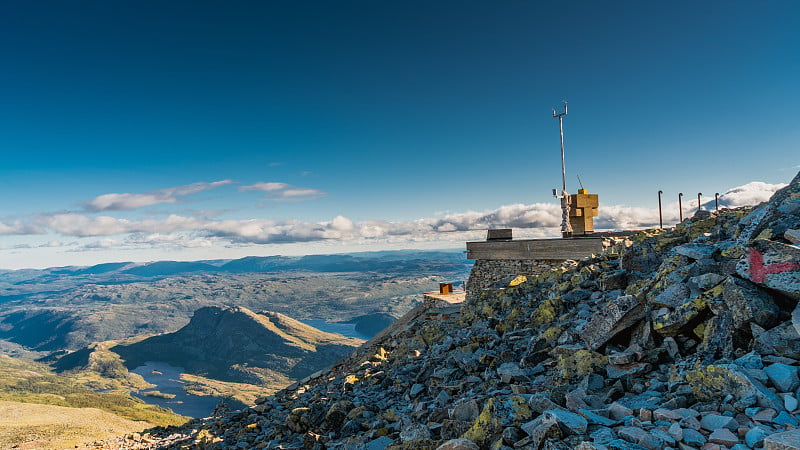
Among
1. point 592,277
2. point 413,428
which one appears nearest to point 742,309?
point 413,428

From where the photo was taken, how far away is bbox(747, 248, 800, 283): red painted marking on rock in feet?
21.3

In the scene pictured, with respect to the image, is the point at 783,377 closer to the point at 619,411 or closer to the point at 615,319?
the point at 619,411

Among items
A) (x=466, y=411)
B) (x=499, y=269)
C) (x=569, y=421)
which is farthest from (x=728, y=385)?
(x=499, y=269)

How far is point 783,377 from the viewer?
5.43 metres

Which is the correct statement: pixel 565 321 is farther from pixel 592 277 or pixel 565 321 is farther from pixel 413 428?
pixel 413 428

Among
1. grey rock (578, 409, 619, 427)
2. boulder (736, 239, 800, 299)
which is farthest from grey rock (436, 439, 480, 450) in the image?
boulder (736, 239, 800, 299)

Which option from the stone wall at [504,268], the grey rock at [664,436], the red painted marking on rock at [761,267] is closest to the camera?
the grey rock at [664,436]

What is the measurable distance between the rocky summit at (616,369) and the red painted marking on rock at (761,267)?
0.02 m

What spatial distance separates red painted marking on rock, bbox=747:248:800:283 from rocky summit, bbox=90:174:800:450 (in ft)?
0.06

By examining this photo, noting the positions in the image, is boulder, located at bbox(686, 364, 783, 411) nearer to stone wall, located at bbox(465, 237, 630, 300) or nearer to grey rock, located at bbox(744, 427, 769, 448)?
grey rock, located at bbox(744, 427, 769, 448)

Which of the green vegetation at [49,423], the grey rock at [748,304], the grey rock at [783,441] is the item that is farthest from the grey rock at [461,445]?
the green vegetation at [49,423]

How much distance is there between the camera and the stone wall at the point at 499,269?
2281 centimetres

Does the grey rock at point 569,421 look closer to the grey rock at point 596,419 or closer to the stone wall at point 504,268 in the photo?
the grey rock at point 596,419

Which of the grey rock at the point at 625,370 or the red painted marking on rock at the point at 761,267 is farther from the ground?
the red painted marking on rock at the point at 761,267
